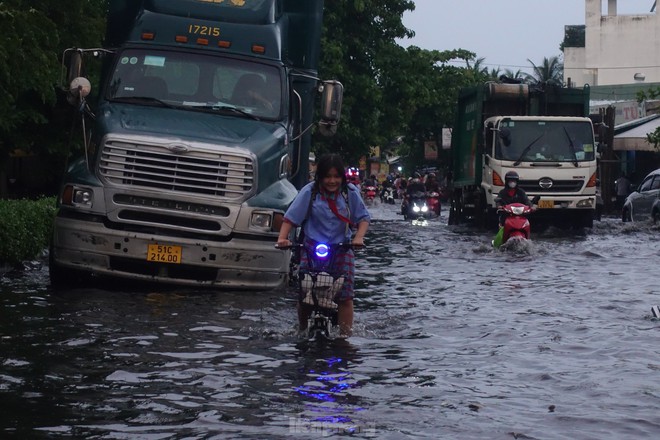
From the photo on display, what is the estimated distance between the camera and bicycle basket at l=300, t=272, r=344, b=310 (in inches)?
399

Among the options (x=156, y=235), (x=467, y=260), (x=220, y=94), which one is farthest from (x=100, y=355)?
(x=467, y=260)

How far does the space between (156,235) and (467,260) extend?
848 centimetres

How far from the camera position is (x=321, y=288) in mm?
10148

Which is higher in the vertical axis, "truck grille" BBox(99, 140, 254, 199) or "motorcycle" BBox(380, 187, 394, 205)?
"truck grille" BBox(99, 140, 254, 199)

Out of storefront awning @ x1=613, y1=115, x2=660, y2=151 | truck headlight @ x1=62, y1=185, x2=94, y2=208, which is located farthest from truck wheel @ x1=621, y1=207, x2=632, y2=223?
truck headlight @ x1=62, y1=185, x2=94, y2=208

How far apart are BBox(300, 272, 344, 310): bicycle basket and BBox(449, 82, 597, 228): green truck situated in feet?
59.9

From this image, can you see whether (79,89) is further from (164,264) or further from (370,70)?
(370,70)

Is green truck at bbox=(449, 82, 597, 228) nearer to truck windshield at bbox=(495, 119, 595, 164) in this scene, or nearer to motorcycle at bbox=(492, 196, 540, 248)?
truck windshield at bbox=(495, 119, 595, 164)

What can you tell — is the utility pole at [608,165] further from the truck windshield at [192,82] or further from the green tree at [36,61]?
the truck windshield at [192,82]

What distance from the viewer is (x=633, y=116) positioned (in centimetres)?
5456

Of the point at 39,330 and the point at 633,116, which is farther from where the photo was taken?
the point at 633,116

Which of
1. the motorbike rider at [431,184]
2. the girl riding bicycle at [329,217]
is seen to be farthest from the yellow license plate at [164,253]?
the motorbike rider at [431,184]

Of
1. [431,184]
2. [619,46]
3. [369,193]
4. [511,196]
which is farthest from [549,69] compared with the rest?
[511,196]

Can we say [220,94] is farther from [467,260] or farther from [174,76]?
[467,260]
